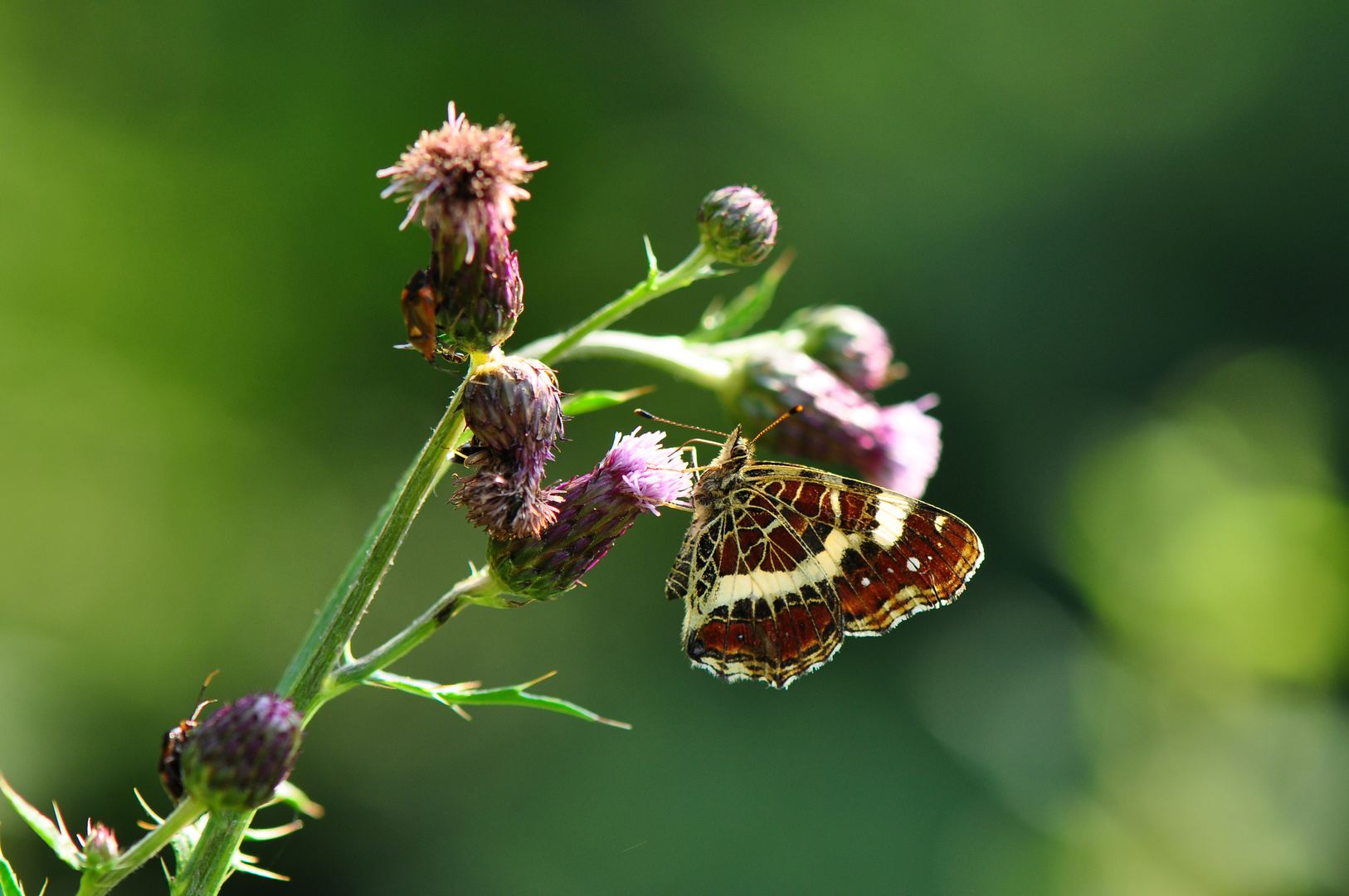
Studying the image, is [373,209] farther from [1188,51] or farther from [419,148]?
[1188,51]

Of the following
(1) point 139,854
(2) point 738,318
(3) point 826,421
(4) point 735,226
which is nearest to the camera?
(1) point 139,854

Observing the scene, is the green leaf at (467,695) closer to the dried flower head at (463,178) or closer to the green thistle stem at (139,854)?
the green thistle stem at (139,854)

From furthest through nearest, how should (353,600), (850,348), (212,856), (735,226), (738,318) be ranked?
(850,348), (738,318), (735,226), (353,600), (212,856)

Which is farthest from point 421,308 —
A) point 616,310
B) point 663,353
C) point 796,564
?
point 796,564

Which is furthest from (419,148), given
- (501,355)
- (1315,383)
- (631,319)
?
(1315,383)

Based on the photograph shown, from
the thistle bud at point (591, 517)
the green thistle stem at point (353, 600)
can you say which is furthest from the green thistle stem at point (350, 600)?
the thistle bud at point (591, 517)

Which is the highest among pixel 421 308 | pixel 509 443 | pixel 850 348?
pixel 421 308

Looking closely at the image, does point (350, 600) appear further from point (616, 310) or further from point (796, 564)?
point (796, 564)
